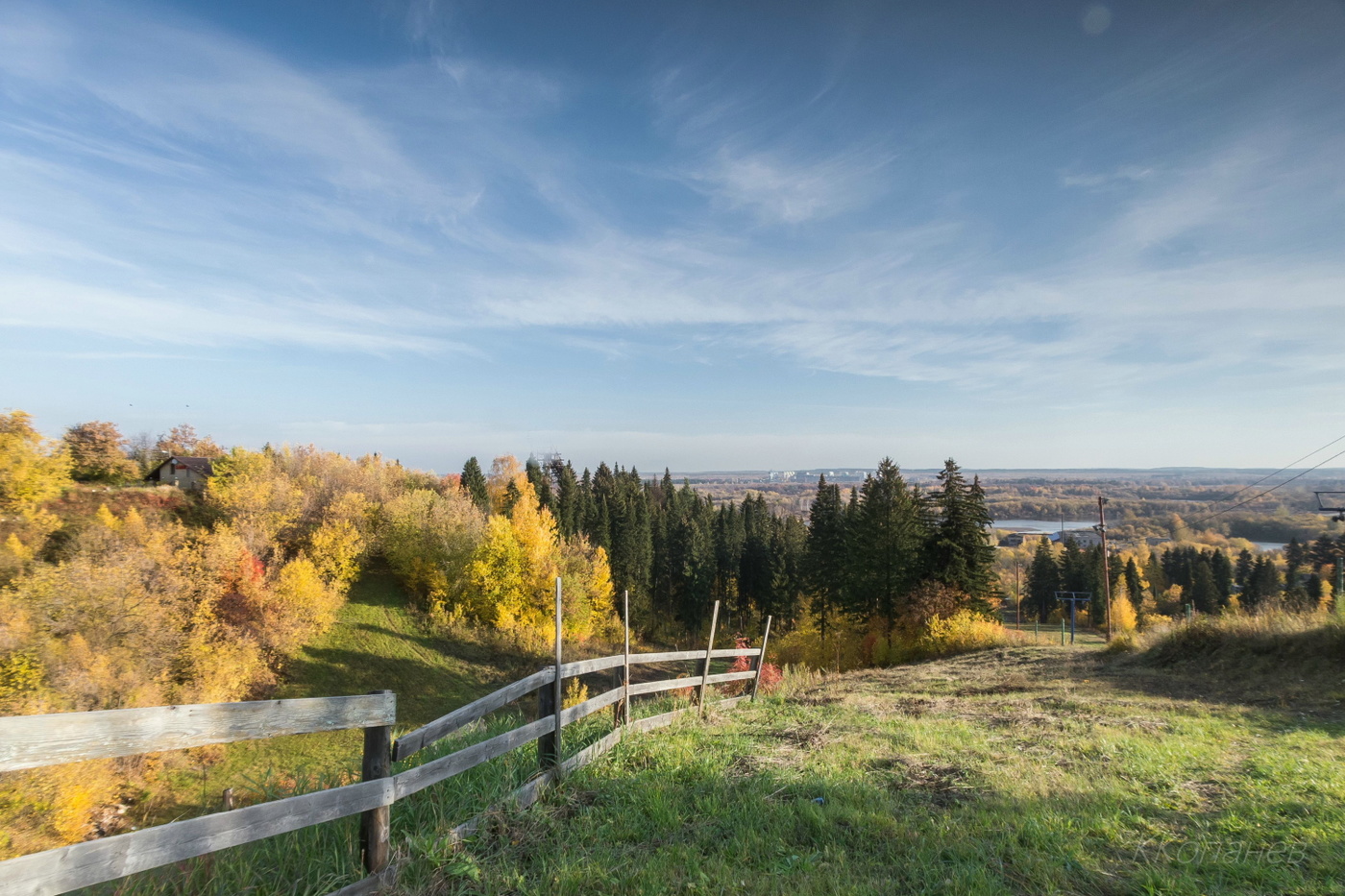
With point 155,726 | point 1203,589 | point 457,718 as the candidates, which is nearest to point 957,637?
point 457,718

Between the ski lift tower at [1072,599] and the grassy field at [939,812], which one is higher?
the grassy field at [939,812]

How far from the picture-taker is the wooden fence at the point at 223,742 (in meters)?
2.53

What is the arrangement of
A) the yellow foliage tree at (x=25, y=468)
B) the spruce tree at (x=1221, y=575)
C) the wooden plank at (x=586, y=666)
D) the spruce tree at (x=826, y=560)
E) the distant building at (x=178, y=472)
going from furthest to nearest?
the spruce tree at (x=1221, y=575) → the distant building at (x=178, y=472) → the spruce tree at (x=826, y=560) → the yellow foliage tree at (x=25, y=468) → the wooden plank at (x=586, y=666)

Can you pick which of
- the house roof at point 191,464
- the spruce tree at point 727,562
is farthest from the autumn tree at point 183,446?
the spruce tree at point 727,562

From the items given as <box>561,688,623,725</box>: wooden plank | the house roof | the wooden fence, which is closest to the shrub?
<box>561,688,623,725</box>: wooden plank

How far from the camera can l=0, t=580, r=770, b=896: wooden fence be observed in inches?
99.7

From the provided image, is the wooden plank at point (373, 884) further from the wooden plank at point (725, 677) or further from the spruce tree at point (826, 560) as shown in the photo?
the spruce tree at point (826, 560)

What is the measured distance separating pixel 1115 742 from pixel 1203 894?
16.6ft

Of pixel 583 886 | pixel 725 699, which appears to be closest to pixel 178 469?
pixel 725 699

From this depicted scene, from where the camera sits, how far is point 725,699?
1161 cm

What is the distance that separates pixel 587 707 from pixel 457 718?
2364 millimetres

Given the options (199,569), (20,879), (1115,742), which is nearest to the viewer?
(20,879)

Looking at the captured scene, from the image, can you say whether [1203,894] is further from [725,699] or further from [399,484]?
[399,484]

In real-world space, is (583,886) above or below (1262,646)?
above
